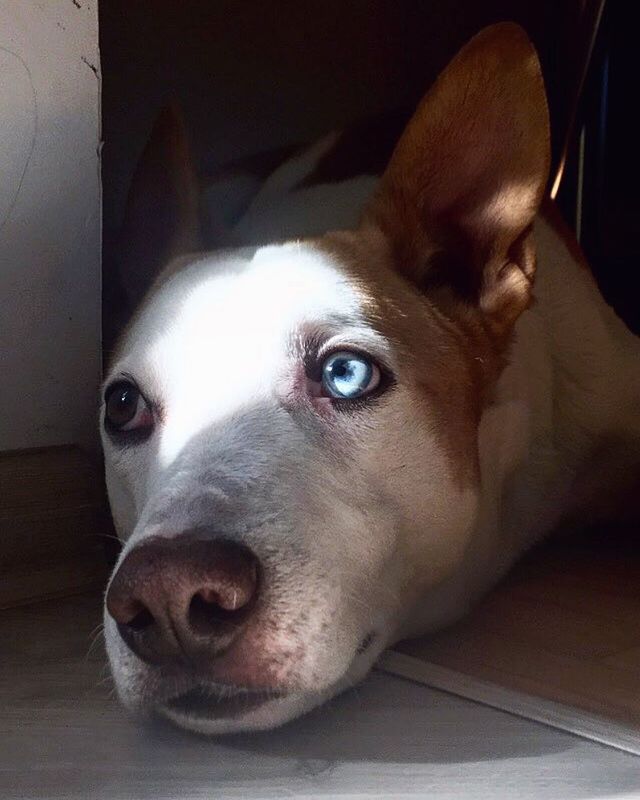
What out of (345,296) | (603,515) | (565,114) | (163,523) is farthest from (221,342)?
(565,114)

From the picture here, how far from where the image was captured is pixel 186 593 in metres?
1.05

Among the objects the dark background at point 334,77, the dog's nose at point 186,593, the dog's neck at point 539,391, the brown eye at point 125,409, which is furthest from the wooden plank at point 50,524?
the dark background at point 334,77

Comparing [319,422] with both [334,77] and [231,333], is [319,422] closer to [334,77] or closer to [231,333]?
[231,333]

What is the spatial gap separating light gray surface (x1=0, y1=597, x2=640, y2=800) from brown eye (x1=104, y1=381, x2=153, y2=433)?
0.36 m

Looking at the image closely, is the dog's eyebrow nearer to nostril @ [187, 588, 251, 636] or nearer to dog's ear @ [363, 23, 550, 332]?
dog's ear @ [363, 23, 550, 332]

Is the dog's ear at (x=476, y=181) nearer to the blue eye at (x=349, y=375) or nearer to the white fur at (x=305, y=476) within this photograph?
the white fur at (x=305, y=476)

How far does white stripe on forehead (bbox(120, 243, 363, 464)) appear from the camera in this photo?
1372 millimetres

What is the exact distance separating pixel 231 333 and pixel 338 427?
0.63ft

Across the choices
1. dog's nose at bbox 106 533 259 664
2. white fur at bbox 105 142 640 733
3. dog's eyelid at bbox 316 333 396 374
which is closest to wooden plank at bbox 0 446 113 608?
white fur at bbox 105 142 640 733

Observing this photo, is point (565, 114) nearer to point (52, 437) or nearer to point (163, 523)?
point (52, 437)

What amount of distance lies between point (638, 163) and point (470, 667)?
7.96ft

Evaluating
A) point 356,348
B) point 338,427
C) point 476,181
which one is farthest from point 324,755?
point 476,181

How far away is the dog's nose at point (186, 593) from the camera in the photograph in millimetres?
1061

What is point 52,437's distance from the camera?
1955 mm
